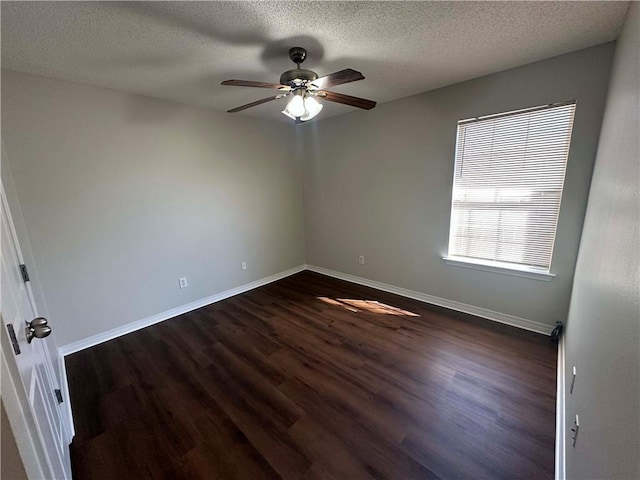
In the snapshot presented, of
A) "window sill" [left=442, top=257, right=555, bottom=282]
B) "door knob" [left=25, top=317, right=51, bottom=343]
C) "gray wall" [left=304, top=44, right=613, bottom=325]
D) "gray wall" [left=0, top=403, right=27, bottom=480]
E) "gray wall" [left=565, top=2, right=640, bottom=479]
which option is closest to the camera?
"gray wall" [left=0, top=403, right=27, bottom=480]

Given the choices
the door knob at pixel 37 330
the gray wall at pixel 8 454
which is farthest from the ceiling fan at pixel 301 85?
the gray wall at pixel 8 454

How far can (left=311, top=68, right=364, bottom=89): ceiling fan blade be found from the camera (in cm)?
152

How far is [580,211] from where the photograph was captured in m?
2.16

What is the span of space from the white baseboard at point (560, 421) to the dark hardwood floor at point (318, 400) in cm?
4

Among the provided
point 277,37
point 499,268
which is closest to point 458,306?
point 499,268

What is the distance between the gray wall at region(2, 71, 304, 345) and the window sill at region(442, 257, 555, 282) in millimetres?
2614

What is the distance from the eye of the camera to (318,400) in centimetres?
183

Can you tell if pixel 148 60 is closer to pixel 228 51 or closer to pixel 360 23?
pixel 228 51

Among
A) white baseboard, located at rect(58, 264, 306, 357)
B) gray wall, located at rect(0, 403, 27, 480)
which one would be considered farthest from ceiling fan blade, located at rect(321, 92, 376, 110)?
white baseboard, located at rect(58, 264, 306, 357)

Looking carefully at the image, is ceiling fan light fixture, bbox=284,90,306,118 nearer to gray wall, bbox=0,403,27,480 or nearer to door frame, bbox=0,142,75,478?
door frame, bbox=0,142,75,478

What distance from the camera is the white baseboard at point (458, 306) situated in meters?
2.53

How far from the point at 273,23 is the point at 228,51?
0.48 metres

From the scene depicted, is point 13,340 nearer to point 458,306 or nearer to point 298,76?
point 298,76

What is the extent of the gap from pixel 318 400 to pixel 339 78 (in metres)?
2.13
